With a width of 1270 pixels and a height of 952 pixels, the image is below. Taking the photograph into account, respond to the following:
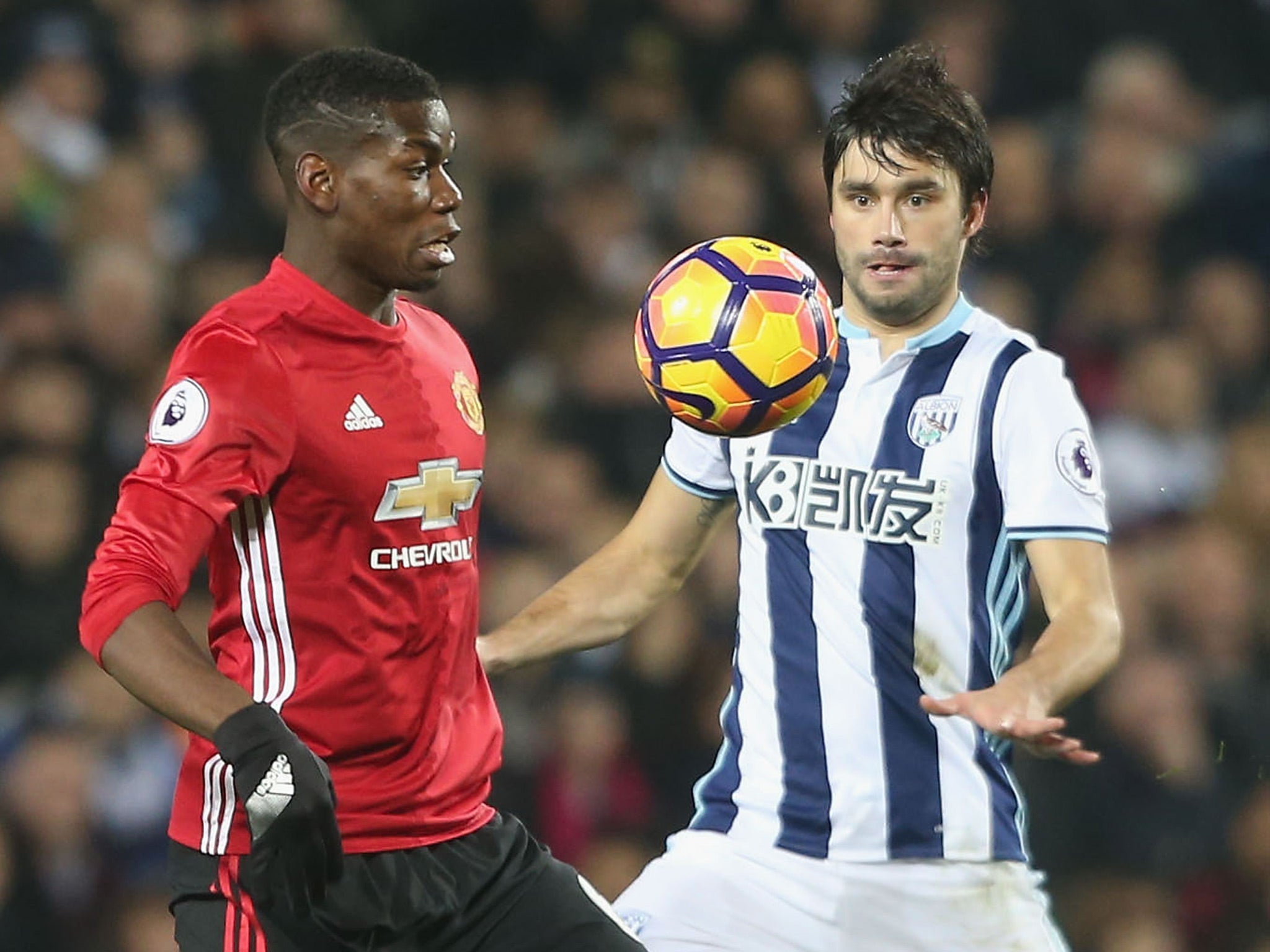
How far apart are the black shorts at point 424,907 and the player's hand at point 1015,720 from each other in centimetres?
74

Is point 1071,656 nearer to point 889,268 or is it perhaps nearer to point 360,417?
point 889,268

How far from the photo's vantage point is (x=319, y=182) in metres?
3.19

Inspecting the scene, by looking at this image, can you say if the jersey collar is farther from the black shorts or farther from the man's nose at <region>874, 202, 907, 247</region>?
the black shorts

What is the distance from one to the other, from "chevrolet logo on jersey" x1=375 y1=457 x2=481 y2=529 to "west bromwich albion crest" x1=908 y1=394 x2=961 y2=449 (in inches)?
31.1

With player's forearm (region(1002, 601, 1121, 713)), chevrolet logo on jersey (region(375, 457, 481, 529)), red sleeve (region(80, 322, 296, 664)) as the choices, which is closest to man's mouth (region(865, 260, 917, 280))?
player's forearm (region(1002, 601, 1121, 713))

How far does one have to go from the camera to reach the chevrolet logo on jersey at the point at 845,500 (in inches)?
133

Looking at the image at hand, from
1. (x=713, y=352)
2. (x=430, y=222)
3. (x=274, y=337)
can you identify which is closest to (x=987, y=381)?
(x=713, y=352)

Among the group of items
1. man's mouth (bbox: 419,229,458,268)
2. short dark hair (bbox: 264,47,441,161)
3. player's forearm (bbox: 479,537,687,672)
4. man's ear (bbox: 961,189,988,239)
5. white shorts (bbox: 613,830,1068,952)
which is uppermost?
short dark hair (bbox: 264,47,441,161)

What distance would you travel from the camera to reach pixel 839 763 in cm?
339

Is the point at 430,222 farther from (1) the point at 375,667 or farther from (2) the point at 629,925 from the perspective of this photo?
(2) the point at 629,925

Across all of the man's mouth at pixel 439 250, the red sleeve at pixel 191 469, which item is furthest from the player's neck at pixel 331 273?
the red sleeve at pixel 191 469

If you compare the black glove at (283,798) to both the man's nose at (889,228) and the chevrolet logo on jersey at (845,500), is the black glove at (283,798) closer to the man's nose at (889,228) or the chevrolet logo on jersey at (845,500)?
the chevrolet logo on jersey at (845,500)

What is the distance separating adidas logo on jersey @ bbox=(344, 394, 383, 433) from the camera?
3.05 meters

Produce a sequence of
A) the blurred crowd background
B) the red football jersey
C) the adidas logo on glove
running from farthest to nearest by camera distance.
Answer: the blurred crowd background
the red football jersey
the adidas logo on glove
